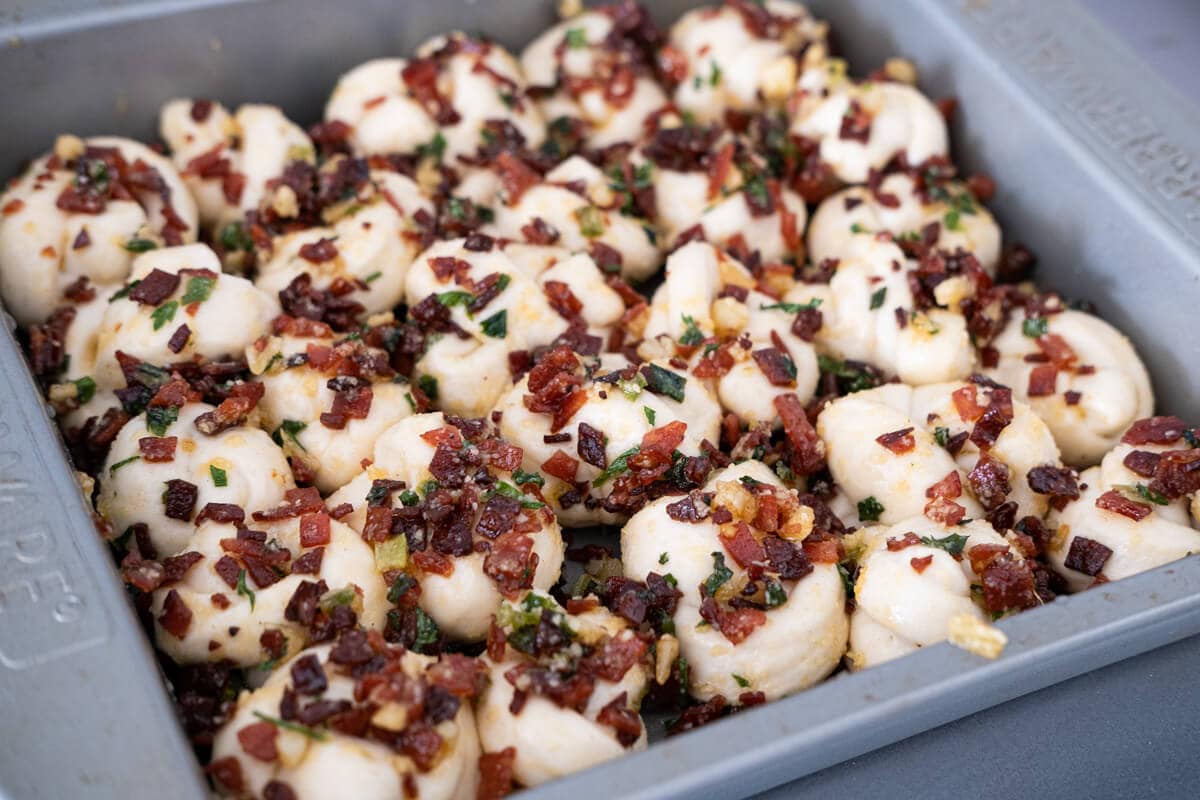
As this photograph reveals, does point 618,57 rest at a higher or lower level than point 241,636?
higher

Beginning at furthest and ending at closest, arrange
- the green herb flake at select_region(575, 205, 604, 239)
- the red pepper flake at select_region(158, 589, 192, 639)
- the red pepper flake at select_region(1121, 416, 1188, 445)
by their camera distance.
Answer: the green herb flake at select_region(575, 205, 604, 239)
the red pepper flake at select_region(1121, 416, 1188, 445)
the red pepper flake at select_region(158, 589, 192, 639)

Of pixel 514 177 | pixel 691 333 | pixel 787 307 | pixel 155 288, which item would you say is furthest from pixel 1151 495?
pixel 155 288

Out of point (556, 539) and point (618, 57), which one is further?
point (618, 57)

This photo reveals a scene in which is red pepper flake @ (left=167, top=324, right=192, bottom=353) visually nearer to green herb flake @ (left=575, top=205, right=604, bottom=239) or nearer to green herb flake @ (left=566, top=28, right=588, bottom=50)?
green herb flake @ (left=575, top=205, right=604, bottom=239)

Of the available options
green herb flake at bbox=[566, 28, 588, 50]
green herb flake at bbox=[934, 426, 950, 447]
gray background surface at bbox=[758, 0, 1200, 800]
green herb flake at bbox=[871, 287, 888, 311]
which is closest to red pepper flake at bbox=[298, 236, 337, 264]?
green herb flake at bbox=[566, 28, 588, 50]

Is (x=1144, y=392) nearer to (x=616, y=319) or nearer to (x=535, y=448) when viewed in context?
(x=616, y=319)

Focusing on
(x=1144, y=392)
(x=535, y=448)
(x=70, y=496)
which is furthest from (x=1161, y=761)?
(x=70, y=496)

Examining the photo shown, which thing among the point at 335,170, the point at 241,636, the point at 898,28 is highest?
the point at 898,28
